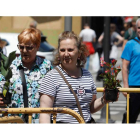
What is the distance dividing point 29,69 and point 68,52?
579mm

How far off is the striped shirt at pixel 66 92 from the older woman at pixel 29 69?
0.42 meters

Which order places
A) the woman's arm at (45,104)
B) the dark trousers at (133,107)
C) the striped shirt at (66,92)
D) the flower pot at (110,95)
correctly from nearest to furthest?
the woman's arm at (45,104)
the striped shirt at (66,92)
the flower pot at (110,95)
the dark trousers at (133,107)

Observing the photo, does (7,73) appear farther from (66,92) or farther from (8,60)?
(66,92)

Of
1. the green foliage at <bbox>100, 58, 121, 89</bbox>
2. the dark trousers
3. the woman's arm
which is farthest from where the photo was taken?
the dark trousers

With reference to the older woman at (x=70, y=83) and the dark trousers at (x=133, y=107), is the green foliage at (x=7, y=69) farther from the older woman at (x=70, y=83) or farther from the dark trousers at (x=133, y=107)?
the dark trousers at (x=133, y=107)

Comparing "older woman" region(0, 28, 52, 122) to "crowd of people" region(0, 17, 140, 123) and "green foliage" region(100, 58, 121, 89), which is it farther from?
"green foliage" region(100, 58, 121, 89)

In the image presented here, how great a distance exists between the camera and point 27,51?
4.85 meters

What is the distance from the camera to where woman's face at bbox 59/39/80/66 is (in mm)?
4449

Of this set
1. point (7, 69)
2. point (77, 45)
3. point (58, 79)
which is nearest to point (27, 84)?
point (7, 69)

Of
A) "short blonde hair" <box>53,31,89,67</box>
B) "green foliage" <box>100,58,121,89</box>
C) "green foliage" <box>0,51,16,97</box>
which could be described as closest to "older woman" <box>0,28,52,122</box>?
"green foliage" <box>0,51,16,97</box>

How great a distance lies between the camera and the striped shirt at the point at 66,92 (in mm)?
4293

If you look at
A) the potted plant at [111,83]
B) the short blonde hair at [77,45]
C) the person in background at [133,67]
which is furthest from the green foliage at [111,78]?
the person in background at [133,67]
